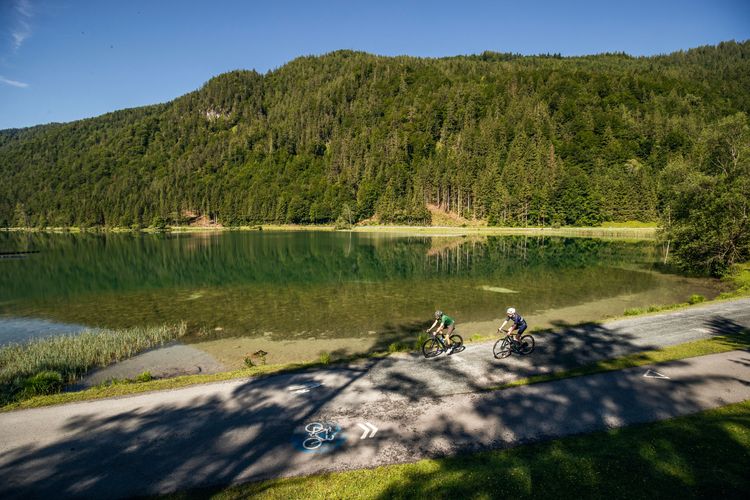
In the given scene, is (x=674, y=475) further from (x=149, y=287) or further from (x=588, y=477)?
(x=149, y=287)

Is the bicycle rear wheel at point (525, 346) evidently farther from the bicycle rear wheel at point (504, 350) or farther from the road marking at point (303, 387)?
the road marking at point (303, 387)

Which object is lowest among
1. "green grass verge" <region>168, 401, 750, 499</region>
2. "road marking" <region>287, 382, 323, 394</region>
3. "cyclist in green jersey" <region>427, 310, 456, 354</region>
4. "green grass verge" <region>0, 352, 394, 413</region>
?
"green grass verge" <region>0, 352, 394, 413</region>

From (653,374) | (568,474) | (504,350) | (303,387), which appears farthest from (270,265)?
(568,474)

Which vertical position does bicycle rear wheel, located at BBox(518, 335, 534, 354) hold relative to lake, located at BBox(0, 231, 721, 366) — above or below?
above

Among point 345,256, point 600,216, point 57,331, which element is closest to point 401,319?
point 57,331

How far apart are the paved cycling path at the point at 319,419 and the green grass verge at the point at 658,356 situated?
63cm

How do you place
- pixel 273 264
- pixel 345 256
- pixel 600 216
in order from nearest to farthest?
pixel 273 264
pixel 345 256
pixel 600 216

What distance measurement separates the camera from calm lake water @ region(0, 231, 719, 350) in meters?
34.8

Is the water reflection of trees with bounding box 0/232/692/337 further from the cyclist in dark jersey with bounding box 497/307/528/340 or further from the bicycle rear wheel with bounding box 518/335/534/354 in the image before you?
the cyclist in dark jersey with bounding box 497/307/528/340

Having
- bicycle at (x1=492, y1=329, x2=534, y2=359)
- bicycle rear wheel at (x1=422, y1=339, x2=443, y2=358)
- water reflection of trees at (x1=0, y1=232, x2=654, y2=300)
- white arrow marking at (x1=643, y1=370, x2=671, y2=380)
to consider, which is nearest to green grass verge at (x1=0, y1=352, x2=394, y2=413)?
bicycle rear wheel at (x1=422, y1=339, x2=443, y2=358)

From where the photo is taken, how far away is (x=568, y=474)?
10383 millimetres

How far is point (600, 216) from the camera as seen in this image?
143m

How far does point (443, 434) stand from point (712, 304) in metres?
32.1

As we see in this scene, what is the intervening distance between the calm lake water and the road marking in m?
12.6
